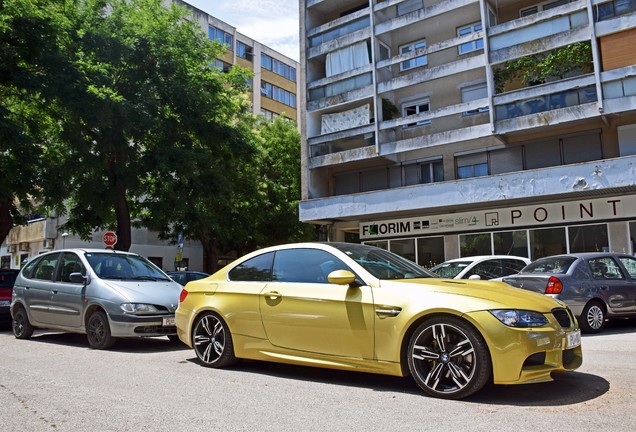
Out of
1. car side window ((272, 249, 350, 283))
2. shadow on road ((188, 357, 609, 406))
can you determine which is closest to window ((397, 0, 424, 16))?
car side window ((272, 249, 350, 283))

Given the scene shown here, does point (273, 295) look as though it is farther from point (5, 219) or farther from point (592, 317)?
point (5, 219)

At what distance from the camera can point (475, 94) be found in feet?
80.4

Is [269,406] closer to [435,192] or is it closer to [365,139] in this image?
[435,192]

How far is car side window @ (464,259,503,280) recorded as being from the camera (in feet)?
39.5

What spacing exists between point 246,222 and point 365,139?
8.95 m

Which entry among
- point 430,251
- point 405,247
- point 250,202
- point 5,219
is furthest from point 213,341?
point 250,202

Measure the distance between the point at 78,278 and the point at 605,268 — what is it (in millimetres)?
9537

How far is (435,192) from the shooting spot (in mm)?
23750

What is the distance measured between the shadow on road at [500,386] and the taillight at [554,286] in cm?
428

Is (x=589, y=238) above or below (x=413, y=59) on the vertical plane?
below

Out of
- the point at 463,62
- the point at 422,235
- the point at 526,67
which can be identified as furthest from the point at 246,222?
the point at 526,67

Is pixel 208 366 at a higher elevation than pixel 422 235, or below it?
below

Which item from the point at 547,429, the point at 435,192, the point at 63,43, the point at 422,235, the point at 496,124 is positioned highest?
the point at 63,43

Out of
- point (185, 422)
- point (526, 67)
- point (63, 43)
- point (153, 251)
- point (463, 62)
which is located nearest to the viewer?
point (185, 422)
